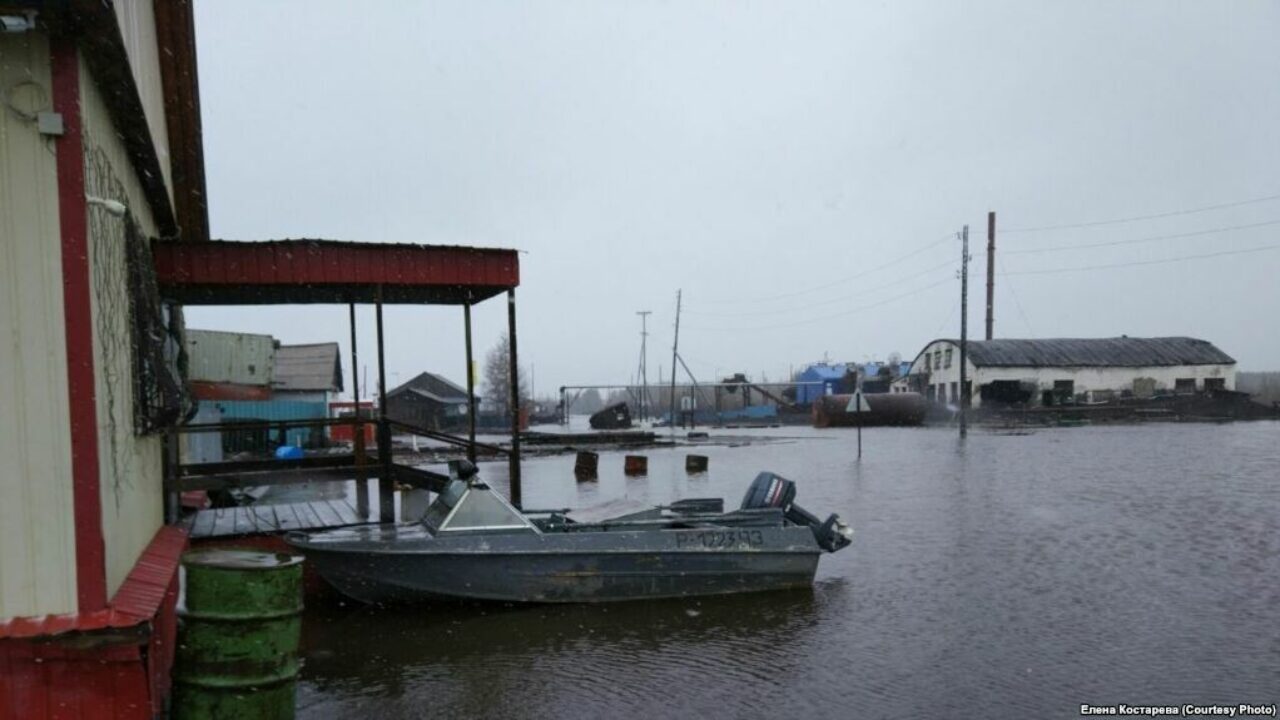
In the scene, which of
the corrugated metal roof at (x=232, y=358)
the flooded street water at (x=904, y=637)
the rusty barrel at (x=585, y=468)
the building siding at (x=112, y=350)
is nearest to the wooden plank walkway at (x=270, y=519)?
the flooded street water at (x=904, y=637)

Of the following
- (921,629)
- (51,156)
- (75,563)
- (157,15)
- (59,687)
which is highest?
(157,15)

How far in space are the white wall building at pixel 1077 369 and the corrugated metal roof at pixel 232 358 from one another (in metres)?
40.1

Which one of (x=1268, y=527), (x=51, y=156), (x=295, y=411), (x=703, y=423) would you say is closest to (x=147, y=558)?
(x=51, y=156)

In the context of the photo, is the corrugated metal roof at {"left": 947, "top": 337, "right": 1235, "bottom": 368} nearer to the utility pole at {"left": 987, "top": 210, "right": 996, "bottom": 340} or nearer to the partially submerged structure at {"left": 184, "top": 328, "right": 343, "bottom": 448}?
the utility pole at {"left": 987, "top": 210, "right": 996, "bottom": 340}

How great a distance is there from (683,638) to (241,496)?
7.72 meters

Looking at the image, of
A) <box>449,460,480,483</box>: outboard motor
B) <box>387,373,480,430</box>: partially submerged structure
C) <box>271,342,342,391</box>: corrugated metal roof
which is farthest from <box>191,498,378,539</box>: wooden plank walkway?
<box>387,373,480,430</box>: partially submerged structure

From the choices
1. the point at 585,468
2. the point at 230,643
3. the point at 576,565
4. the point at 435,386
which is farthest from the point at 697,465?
the point at 435,386

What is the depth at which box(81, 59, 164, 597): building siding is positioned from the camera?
442 cm

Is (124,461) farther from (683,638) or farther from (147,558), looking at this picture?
(683,638)

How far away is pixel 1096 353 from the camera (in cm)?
5650

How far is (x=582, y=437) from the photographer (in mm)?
39000

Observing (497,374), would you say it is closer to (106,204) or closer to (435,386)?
(435,386)

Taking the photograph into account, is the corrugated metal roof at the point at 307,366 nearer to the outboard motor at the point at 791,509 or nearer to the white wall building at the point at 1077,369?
the outboard motor at the point at 791,509

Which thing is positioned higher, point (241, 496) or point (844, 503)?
point (241, 496)
